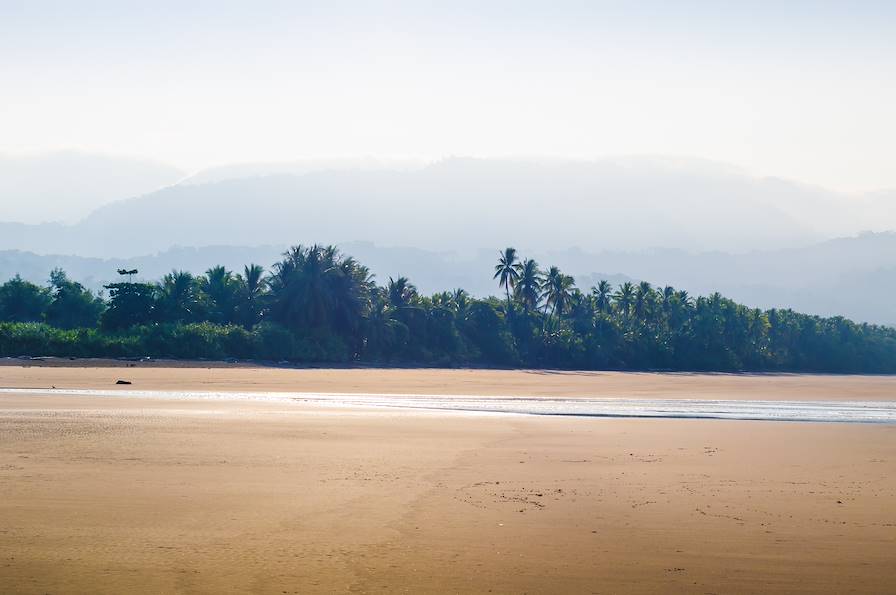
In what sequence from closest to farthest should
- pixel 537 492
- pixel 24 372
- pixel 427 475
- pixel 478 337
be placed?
pixel 537 492 → pixel 427 475 → pixel 24 372 → pixel 478 337

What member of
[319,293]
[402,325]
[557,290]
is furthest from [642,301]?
[319,293]

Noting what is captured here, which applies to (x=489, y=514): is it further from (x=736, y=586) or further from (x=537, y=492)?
(x=736, y=586)

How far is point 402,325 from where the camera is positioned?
88.3m

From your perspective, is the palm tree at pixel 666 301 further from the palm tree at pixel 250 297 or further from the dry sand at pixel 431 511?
the dry sand at pixel 431 511

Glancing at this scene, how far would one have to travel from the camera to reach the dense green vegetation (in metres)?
71.2

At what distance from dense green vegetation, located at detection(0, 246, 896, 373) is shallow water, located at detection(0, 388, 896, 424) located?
97.1 ft

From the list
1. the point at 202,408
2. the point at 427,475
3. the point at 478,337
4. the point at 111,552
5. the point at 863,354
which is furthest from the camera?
the point at 863,354

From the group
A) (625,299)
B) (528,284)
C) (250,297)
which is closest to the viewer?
(250,297)

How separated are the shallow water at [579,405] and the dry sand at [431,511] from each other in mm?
9184

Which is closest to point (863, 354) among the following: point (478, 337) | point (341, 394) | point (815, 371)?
point (815, 371)

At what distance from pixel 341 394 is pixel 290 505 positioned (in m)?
28.0

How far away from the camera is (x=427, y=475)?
1438cm

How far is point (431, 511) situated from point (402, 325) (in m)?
77.0

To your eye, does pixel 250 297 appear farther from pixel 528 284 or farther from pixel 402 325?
pixel 528 284
